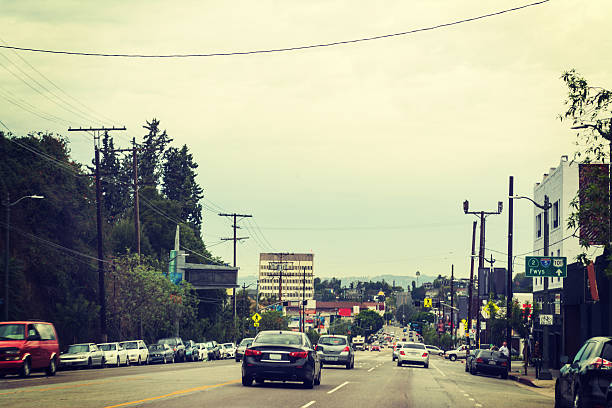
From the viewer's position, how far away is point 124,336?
221ft

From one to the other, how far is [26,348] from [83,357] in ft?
43.6

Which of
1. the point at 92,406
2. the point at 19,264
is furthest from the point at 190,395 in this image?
the point at 19,264

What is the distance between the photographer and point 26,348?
1170 inches

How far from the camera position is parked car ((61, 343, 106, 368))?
138 ft

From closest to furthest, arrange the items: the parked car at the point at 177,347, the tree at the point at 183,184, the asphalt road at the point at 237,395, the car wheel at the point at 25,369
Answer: the asphalt road at the point at 237,395 < the car wheel at the point at 25,369 < the parked car at the point at 177,347 < the tree at the point at 183,184

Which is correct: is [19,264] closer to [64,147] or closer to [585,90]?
[64,147]

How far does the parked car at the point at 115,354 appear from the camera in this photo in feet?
151

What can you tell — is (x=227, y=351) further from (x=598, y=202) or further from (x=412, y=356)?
(x=598, y=202)

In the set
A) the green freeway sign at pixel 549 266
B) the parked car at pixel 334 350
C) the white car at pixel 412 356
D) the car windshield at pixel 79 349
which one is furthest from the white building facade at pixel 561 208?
the car windshield at pixel 79 349

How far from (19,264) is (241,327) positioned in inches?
2187

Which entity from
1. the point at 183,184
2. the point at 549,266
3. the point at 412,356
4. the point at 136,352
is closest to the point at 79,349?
the point at 136,352

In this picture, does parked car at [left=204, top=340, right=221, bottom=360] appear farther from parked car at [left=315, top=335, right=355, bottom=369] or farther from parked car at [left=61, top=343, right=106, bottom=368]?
parked car at [left=315, top=335, right=355, bottom=369]

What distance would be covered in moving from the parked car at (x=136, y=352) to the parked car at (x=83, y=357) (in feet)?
14.7

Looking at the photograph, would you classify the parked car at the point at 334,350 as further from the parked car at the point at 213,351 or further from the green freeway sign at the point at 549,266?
the parked car at the point at 213,351
